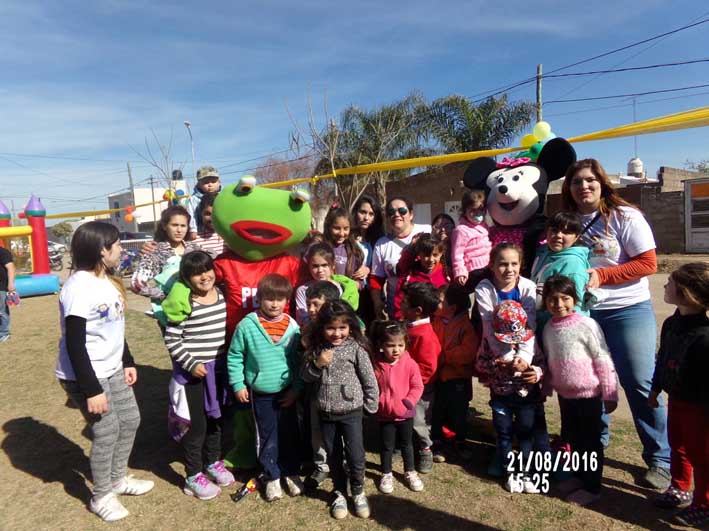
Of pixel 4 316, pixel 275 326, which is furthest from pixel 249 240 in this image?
pixel 4 316

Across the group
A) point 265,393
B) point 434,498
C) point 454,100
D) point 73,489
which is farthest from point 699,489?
point 454,100

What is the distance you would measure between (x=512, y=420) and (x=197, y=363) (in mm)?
2050

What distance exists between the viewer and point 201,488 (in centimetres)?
305

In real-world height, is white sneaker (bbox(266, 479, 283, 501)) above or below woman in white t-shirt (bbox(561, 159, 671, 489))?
below

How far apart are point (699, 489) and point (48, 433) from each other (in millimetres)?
4746

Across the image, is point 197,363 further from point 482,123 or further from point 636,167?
point 636,167

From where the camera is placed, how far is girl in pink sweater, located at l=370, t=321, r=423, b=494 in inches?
116

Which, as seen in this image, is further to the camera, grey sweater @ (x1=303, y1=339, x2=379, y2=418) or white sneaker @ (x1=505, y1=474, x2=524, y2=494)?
white sneaker @ (x1=505, y1=474, x2=524, y2=494)

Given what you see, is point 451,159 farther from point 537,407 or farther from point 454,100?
point 454,100

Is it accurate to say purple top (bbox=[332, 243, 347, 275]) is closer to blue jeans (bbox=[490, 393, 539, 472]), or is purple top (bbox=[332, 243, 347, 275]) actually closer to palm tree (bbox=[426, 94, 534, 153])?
blue jeans (bbox=[490, 393, 539, 472])

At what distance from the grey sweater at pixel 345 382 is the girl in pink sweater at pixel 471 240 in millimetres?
992

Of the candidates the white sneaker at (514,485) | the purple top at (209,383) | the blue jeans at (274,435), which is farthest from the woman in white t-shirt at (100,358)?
the white sneaker at (514,485)

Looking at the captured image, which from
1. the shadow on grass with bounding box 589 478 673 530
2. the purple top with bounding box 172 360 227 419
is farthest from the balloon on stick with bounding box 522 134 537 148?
the purple top with bounding box 172 360 227 419

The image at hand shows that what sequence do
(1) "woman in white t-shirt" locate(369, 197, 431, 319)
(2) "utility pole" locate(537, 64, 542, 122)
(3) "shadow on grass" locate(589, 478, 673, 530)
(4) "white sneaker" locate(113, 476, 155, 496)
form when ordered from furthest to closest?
1. (2) "utility pole" locate(537, 64, 542, 122)
2. (1) "woman in white t-shirt" locate(369, 197, 431, 319)
3. (4) "white sneaker" locate(113, 476, 155, 496)
4. (3) "shadow on grass" locate(589, 478, 673, 530)
